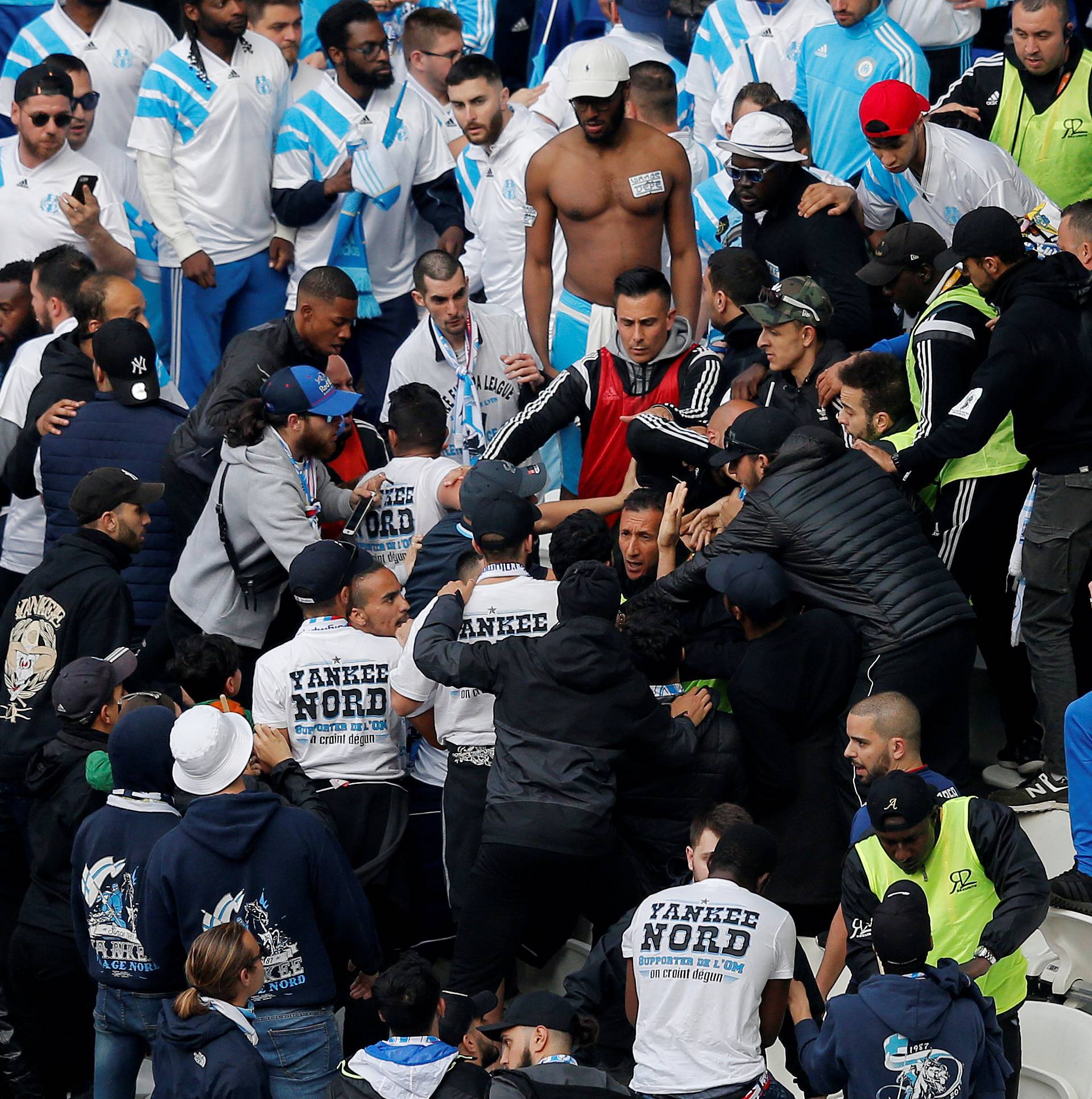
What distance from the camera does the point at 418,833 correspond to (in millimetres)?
5988

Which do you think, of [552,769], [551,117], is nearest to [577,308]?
[551,117]

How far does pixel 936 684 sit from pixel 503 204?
3.86m

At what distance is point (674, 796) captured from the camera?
5.48 m

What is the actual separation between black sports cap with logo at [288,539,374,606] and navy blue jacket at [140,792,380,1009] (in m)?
0.95

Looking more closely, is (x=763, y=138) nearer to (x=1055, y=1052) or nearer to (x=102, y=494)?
(x=102, y=494)

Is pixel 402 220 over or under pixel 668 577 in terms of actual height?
over

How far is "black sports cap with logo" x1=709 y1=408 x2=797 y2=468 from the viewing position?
5.85m

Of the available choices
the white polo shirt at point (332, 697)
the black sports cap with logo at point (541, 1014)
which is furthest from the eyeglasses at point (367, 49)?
the black sports cap with logo at point (541, 1014)

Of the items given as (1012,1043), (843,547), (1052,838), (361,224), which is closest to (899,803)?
(1012,1043)

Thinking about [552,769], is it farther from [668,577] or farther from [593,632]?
[668,577]

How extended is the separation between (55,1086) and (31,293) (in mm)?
3562

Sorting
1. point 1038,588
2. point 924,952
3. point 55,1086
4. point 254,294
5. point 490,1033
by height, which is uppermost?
point 254,294

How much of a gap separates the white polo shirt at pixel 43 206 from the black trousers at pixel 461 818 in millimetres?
4042

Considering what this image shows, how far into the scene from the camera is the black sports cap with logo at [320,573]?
A: 18.4 feet
